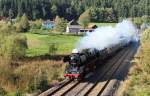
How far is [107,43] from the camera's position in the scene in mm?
66312

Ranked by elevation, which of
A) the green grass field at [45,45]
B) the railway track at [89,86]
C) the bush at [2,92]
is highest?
the bush at [2,92]

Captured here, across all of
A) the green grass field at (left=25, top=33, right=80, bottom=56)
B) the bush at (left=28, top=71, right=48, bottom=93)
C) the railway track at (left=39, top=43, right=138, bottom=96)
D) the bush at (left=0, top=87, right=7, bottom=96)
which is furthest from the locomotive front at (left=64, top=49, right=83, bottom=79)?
the green grass field at (left=25, top=33, right=80, bottom=56)

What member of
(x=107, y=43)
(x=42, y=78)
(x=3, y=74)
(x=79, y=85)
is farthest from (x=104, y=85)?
(x=107, y=43)

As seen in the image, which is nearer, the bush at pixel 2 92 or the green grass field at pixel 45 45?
the bush at pixel 2 92

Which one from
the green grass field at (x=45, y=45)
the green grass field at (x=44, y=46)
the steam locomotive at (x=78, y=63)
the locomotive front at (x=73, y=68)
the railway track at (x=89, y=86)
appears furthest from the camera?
the green grass field at (x=45, y=45)

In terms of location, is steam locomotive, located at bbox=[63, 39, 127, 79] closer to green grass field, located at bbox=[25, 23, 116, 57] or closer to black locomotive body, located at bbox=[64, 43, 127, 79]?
black locomotive body, located at bbox=[64, 43, 127, 79]

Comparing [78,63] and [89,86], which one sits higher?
[78,63]

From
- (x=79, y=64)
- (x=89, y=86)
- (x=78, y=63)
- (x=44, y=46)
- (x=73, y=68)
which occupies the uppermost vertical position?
(x=78, y=63)

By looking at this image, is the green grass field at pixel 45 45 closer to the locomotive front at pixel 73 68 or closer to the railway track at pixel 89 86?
the railway track at pixel 89 86

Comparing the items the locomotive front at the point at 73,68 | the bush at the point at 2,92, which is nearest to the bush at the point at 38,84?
the bush at the point at 2,92

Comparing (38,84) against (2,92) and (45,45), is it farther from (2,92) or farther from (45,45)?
(45,45)

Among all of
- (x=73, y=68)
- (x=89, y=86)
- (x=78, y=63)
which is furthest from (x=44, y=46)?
(x=89, y=86)

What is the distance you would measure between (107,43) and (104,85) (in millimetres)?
26573

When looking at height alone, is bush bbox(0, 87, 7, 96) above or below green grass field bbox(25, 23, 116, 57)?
above
